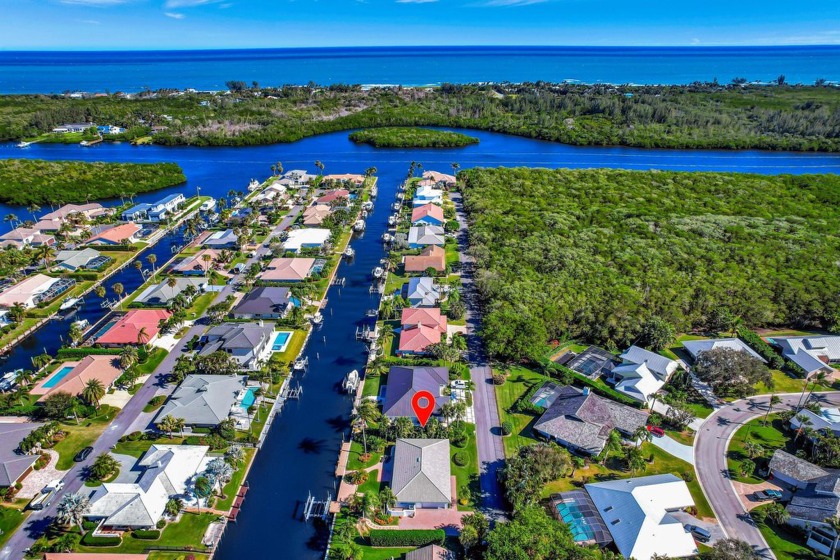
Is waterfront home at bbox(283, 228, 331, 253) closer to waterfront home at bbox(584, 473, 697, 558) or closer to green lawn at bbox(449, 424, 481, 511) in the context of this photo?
green lawn at bbox(449, 424, 481, 511)

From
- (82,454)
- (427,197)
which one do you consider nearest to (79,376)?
(82,454)

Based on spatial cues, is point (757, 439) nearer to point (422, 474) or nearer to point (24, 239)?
point (422, 474)

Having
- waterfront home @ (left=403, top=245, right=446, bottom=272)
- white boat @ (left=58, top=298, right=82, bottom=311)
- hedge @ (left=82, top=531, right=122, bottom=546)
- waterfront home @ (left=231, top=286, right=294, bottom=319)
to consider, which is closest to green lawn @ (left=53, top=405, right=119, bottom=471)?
hedge @ (left=82, top=531, right=122, bottom=546)

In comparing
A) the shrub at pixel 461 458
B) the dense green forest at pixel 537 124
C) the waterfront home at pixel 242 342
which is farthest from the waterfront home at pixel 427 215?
the dense green forest at pixel 537 124

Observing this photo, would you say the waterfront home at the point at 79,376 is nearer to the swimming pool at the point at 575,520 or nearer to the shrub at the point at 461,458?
the shrub at the point at 461,458

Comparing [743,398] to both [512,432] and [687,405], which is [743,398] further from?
[512,432]

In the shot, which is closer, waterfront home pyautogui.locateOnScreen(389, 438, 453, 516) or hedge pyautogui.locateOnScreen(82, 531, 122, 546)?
hedge pyautogui.locateOnScreen(82, 531, 122, 546)
